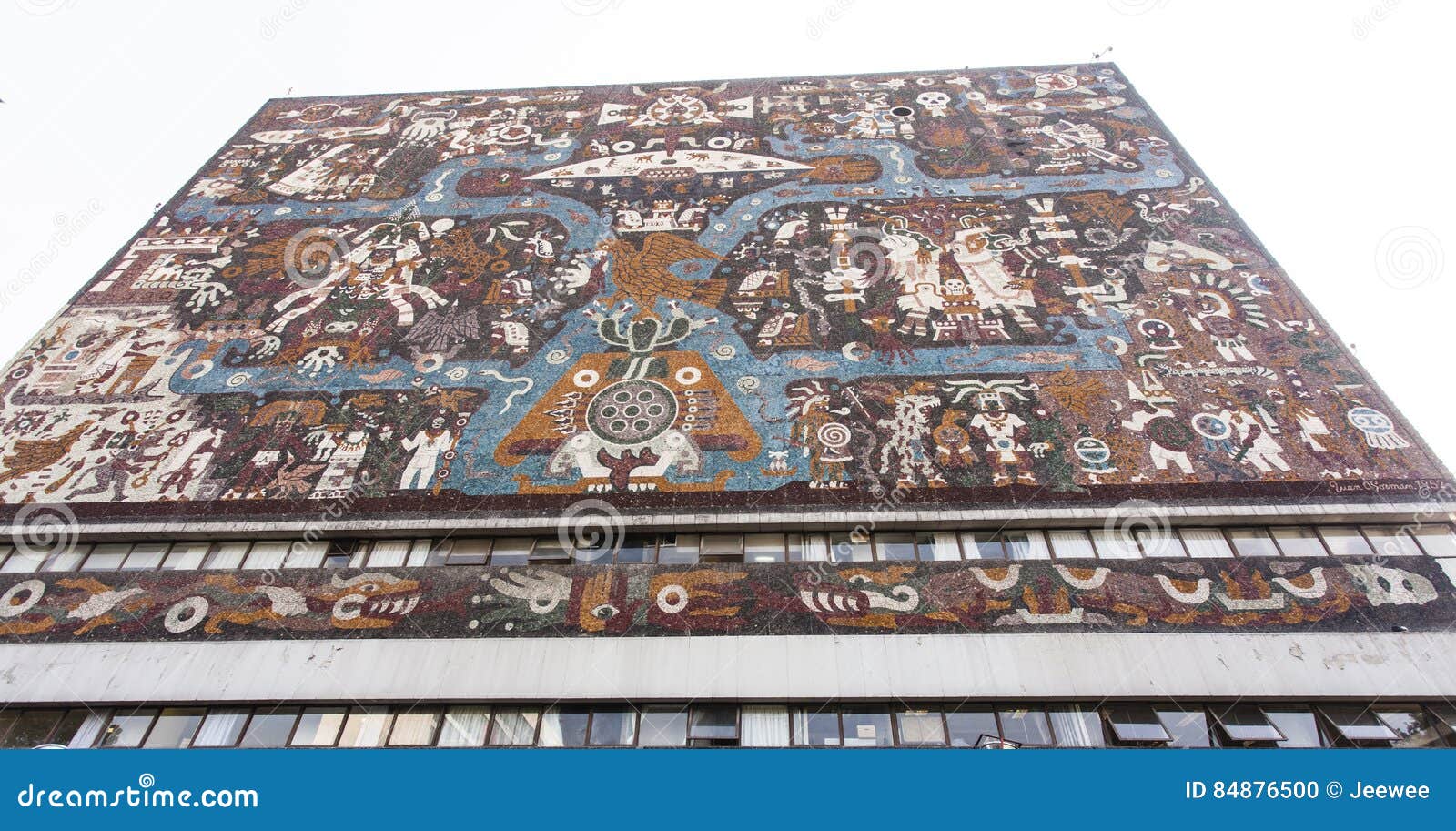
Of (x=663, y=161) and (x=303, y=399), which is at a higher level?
(x=663, y=161)

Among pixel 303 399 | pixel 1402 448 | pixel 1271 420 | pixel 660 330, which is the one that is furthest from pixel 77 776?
pixel 1402 448

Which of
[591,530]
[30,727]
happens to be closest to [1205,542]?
[591,530]

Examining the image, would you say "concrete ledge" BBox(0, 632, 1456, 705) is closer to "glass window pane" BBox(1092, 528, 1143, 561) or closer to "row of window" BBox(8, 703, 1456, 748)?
"row of window" BBox(8, 703, 1456, 748)

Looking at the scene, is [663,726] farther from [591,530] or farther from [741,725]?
[591,530]

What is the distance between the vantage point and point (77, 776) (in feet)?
23.4

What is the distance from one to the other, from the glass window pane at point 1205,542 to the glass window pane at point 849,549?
3.26 meters

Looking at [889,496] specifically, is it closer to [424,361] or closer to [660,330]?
[660,330]

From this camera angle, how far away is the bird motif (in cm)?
1187

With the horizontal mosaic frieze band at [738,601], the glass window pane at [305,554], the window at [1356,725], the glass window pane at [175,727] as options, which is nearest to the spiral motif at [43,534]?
the horizontal mosaic frieze band at [738,601]

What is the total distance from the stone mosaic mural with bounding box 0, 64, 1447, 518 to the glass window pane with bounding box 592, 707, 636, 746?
2.18m

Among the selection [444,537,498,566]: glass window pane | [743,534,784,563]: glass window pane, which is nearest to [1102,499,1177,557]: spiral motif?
[743,534,784,563]: glass window pane

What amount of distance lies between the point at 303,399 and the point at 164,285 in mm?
3908

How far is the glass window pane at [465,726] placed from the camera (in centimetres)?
808

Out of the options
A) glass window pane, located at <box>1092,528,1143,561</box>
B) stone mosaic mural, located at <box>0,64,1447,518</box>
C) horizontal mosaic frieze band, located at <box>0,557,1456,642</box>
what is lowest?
horizontal mosaic frieze band, located at <box>0,557,1456,642</box>
